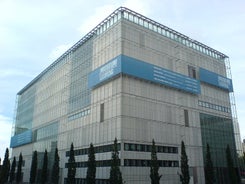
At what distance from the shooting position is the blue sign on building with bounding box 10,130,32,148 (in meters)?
98.1

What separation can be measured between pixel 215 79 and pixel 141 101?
28.6 meters

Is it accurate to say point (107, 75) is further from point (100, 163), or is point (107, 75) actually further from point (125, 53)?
point (100, 163)

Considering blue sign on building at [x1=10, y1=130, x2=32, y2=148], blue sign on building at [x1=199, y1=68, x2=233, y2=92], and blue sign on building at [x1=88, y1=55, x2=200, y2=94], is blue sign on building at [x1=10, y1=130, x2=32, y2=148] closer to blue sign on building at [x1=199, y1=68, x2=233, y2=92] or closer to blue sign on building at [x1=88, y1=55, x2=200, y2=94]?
blue sign on building at [x1=88, y1=55, x2=200, y2=94]

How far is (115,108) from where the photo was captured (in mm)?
53750

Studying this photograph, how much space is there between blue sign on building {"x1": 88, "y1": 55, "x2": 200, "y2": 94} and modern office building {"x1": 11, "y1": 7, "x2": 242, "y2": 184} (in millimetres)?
225

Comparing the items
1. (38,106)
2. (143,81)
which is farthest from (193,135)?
(38,106)

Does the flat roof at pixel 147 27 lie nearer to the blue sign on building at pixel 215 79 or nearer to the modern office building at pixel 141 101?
the modern office building at pixel 141 101

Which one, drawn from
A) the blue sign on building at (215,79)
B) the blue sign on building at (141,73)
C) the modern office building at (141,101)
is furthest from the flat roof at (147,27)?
the blue sign on building at (141,73)

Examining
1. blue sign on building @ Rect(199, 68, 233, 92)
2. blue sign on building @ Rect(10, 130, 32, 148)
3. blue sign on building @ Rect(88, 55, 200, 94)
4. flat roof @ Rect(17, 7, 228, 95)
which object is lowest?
blue sign on building @ Rect(10, 130, 32, 148)

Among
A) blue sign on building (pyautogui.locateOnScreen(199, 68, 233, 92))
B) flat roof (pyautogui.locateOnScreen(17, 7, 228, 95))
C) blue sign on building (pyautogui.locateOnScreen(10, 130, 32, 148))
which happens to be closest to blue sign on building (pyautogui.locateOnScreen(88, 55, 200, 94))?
blue sign on building (pyautogui.locateOnScreen(199, 68, 233, 92))

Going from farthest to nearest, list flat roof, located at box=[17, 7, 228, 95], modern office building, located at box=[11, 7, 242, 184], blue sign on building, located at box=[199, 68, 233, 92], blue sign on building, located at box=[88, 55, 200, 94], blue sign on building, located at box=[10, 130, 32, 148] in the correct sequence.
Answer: blue sign on building, located at box=[10, 130, 32, 148], blue sign on building, located at box=[199, 68, 233, 92], flat roof, located at box=[17, 7, 228, 95], blue sign on building, located at box=[88, 55, 200, 94], modern office building, located at box=[11, 7, 242, 184]

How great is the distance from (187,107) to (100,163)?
25.2 meters

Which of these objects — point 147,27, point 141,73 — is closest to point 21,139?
point 141,73

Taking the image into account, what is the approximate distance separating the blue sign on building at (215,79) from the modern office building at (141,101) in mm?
305
